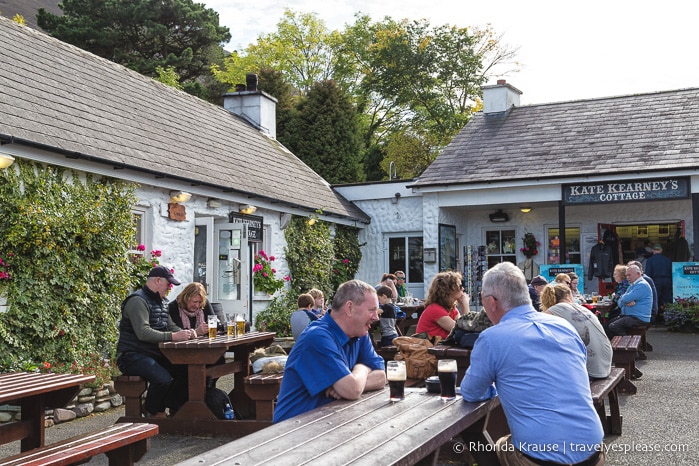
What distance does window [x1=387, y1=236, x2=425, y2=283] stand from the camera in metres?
19.1

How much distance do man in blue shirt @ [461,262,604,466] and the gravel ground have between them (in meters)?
2.56

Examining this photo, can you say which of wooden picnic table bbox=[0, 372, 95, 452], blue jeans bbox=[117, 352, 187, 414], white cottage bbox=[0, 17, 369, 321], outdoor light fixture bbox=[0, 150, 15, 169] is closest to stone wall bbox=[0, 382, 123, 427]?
blue jeans bbox=[117, 352, 187, 414]

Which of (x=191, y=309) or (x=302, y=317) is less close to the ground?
(x=191, y=309)

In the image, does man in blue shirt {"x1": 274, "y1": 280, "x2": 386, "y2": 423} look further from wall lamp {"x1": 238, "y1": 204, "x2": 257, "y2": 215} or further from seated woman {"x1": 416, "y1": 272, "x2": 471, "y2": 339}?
wall lamp {"x1": 238, "y1": 204, "x2": 257, "y2": 215}

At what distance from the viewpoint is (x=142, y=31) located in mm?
33281

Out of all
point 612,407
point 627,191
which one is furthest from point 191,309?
point 627,191

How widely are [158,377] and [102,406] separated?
5.03 feet

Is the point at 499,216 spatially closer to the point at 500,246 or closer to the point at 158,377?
the point at 500,246

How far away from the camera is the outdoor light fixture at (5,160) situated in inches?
327

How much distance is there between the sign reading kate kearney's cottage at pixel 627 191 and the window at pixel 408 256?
4.13 meters

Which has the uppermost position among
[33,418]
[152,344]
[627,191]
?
[627,191]

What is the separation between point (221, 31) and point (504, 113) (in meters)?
20.3

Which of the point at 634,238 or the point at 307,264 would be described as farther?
the point at 634,238

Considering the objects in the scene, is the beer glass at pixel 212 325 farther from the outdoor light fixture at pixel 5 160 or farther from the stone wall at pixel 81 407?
the outdoor light fixture at pixel 5 160
